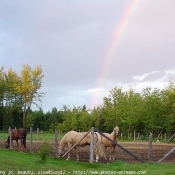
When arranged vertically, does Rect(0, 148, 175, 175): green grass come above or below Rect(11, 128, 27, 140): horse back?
below

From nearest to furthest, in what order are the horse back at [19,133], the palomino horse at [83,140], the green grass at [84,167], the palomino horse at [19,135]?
the green grass at [84,167], the palomino horse at [83,140], the palomino horse at [19,135], the horse back at [19,133]

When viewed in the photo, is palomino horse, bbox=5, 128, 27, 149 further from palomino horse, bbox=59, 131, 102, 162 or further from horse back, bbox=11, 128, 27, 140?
palomino horse, bbox=59, 131, 102, 162

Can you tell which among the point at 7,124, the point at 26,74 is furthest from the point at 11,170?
the point at 7,124

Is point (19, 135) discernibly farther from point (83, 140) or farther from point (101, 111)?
point (101, 111)

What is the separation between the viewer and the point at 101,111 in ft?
199

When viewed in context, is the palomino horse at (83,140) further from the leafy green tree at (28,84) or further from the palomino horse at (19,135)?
the leafy green tree at (28,84)

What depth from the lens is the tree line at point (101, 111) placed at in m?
52.3

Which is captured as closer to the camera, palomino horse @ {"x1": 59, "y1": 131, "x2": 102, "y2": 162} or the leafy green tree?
palomino horse @ {"x1": 59, "y1": 131, "x2": 102, "y2": 162}

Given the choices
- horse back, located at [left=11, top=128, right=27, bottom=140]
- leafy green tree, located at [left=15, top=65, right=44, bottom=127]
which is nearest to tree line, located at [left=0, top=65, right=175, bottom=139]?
leafy green tree, located at [left=15, top=65, right=44, bottom=127]

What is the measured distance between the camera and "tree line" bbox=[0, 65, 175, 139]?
5228 cm

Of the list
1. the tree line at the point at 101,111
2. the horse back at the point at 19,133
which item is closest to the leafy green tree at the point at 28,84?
the tree line at the point at 101,111

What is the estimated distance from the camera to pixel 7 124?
67.7 metres

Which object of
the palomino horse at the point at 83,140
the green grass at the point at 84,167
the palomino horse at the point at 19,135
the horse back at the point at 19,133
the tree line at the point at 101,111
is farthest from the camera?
the tree line at the point at 101,111

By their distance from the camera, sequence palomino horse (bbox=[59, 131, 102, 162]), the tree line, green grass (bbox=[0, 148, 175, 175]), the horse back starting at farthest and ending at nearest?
the tree line → the horse back → palomino horse (bbox=[59, 131, 102, 162]) → green grass (bbox=[0, 148, 175, 175])
